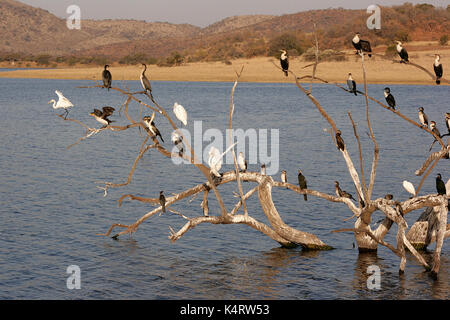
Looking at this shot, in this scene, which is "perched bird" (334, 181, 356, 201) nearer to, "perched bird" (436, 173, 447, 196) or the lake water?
the lake water

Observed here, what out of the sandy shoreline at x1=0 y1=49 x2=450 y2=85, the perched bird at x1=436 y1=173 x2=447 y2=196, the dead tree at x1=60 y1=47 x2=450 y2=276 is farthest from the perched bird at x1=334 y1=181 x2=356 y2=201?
the sandy shoreline at x1=0 y1=49 x2=450 y2=85

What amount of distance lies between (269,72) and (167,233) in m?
67.6

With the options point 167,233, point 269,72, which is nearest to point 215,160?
point 167,233

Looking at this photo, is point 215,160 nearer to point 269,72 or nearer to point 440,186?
point 440,186

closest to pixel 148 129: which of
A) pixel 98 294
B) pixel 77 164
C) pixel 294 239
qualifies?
pixel 98 294

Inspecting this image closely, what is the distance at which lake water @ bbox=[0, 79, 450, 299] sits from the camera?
542 inches

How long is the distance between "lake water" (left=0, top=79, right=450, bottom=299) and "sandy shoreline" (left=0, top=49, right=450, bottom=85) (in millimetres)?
35034

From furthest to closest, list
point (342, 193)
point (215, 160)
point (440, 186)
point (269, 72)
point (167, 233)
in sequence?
point (269, 72) < point (167, 233) < point (342, 193) < point (440, 186) < point (215, 160)

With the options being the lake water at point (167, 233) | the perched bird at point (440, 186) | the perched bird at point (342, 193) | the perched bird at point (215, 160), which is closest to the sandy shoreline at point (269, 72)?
the lake water at point (167, 233)

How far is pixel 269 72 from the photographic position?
83.8 metres

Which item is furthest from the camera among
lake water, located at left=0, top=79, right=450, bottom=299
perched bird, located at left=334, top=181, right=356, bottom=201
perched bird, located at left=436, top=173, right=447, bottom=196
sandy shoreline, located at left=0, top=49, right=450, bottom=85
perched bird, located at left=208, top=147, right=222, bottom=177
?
sandy shoreline, located at left=0, top=49, right=450, bottom=85

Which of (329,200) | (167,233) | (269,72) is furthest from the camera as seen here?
(269,72)

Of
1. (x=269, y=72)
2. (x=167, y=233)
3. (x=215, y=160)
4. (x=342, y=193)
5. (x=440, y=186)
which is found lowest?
(x=167, y=233)

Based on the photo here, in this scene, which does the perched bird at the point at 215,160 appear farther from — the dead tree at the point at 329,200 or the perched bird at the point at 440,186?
the perched bird at the point at 440,186
